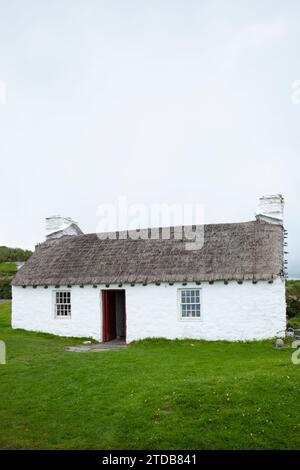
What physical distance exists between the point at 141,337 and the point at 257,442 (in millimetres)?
12833

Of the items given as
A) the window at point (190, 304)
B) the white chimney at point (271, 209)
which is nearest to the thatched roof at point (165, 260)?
the white chimney at point (271, 209)

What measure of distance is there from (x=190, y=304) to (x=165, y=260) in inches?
96.4

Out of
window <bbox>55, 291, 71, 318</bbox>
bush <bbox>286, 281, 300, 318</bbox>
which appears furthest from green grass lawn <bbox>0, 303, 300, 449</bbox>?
bush <bbox>286, 281, 300, 318</bbox>

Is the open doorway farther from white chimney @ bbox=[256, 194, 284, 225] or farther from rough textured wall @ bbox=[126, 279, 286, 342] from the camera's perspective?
white chimney @ bbox=[256, 194, 284, 225]

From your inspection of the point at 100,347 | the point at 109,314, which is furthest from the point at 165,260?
the point at 100,347

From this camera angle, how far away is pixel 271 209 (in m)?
22.7

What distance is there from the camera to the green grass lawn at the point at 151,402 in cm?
879

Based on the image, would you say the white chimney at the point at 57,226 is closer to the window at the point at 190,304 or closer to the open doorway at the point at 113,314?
the open doorway at the point at 113,314

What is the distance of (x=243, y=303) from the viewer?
19.5 meters

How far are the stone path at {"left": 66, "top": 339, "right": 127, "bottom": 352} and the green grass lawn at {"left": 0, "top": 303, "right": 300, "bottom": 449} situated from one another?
3231mm

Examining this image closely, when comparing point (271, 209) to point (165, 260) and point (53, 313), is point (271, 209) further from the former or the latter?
point (53, 313)

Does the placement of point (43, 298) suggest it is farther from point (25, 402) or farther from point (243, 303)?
point (25, 402)

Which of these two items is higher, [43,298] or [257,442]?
[43,298]

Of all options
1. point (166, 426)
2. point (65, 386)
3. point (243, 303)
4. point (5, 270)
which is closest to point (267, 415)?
point (166, 426)
